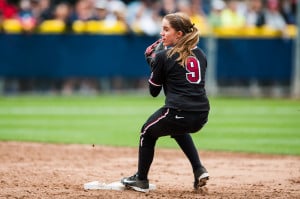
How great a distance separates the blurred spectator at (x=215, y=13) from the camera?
21.3 meters

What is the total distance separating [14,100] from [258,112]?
21.1 feet

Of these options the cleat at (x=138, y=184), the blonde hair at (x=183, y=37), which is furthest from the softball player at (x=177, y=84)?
the cleat at (x=138, y=184)

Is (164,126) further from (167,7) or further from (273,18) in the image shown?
(273,18)

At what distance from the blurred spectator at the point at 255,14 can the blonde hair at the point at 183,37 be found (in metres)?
14.9

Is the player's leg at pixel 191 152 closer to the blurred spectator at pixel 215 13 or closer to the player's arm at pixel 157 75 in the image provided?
the player's arm at pixel 157 75

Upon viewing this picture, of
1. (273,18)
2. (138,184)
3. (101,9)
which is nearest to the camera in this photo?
(138,184)

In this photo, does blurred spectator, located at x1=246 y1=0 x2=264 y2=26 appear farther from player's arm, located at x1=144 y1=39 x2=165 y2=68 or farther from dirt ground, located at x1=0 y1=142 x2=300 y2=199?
player's arm, located at x1=144 y1=39 x2=165 y2=68

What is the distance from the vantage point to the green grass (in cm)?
1252

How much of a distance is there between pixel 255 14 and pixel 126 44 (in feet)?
13.4

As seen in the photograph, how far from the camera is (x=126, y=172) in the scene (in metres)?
9.24

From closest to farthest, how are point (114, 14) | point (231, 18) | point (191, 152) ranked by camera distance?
point (191, 152), point (114, 14), point (231, 18)

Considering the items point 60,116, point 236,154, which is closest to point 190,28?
point 236,154

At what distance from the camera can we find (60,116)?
52.3ft

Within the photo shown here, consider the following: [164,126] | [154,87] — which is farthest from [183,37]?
[164,126]
